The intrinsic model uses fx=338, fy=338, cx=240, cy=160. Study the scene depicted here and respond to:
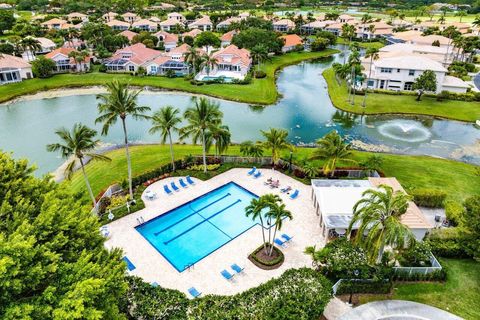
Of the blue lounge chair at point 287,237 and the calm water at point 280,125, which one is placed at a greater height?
the calm water at point 280,125

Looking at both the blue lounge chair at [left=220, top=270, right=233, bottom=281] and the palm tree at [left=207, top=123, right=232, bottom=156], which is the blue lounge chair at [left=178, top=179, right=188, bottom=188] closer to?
the palm tree at [left=207, top=123, right=232, bottom=156]

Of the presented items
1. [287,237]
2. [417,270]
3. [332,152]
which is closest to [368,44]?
[332,152]

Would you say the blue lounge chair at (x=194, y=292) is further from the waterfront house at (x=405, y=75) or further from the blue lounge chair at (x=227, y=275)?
the waterfront house at (x=405, y=75)

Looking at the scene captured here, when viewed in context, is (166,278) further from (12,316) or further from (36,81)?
(36,81)

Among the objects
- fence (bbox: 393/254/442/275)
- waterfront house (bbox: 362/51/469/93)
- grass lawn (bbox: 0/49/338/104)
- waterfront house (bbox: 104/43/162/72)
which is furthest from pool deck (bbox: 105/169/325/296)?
waterfront house (bbox: 104/43/162/72)

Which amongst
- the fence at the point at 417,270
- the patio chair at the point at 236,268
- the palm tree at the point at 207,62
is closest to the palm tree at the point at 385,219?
the fence at the point at 417,270

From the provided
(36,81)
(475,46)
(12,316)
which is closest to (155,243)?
(12,316)
